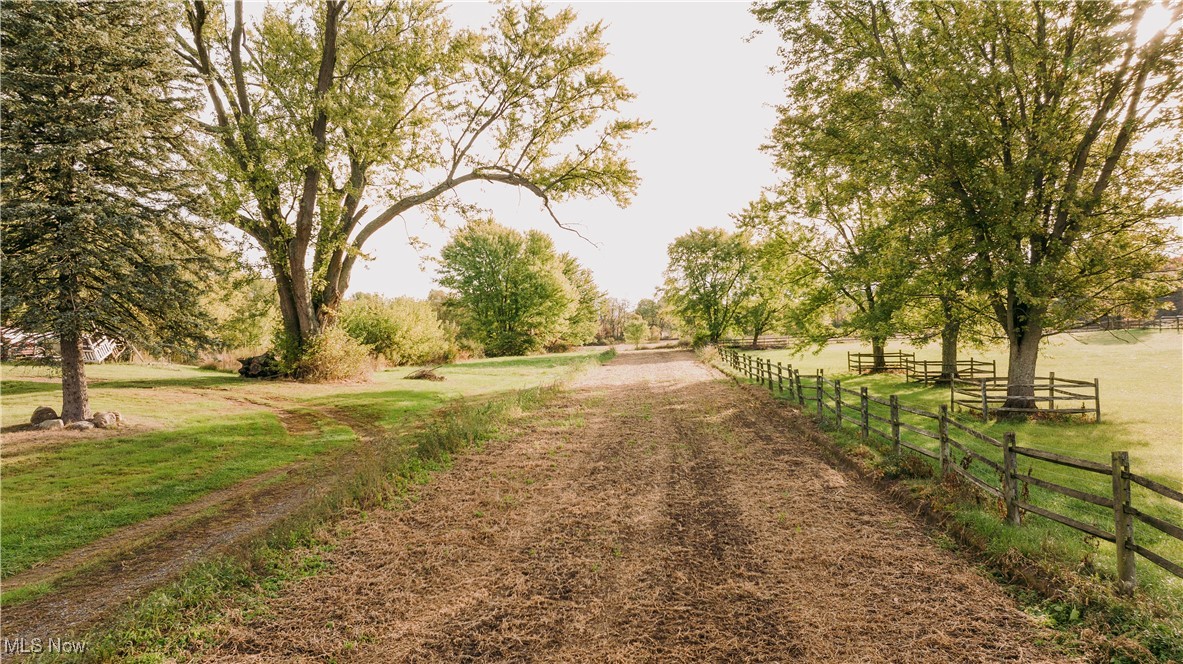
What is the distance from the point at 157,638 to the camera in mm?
4730

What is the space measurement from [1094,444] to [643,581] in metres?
13.9

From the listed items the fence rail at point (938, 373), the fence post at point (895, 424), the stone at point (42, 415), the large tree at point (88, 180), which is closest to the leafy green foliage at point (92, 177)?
the large tree at point (88, 180)

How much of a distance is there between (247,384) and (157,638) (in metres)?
17.7

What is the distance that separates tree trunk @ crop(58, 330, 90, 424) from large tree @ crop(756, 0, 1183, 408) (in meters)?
22.5

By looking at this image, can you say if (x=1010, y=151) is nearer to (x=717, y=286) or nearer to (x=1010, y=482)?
(x=1010, y=482)

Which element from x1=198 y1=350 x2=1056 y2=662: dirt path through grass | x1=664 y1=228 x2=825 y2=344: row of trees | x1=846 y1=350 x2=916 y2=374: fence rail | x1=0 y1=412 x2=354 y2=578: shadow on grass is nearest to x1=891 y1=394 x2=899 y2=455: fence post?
x1=198 y1=350 x2=1056 y2=662: dirt path through grass

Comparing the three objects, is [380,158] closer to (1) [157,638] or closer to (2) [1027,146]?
(1) [157,638]

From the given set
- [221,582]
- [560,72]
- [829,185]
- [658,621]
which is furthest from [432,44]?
[658,621]

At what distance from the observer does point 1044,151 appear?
13.3 m

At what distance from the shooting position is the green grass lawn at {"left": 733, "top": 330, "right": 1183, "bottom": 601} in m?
6.02

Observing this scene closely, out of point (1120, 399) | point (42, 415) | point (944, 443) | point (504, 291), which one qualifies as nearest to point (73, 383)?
point (42, 415)

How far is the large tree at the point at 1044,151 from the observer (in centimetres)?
1242

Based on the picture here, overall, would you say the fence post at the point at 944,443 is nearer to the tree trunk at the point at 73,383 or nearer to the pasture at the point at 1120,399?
the pasture at the point at 1120,399

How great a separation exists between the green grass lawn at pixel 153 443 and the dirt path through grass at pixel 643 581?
4344 millimetres
